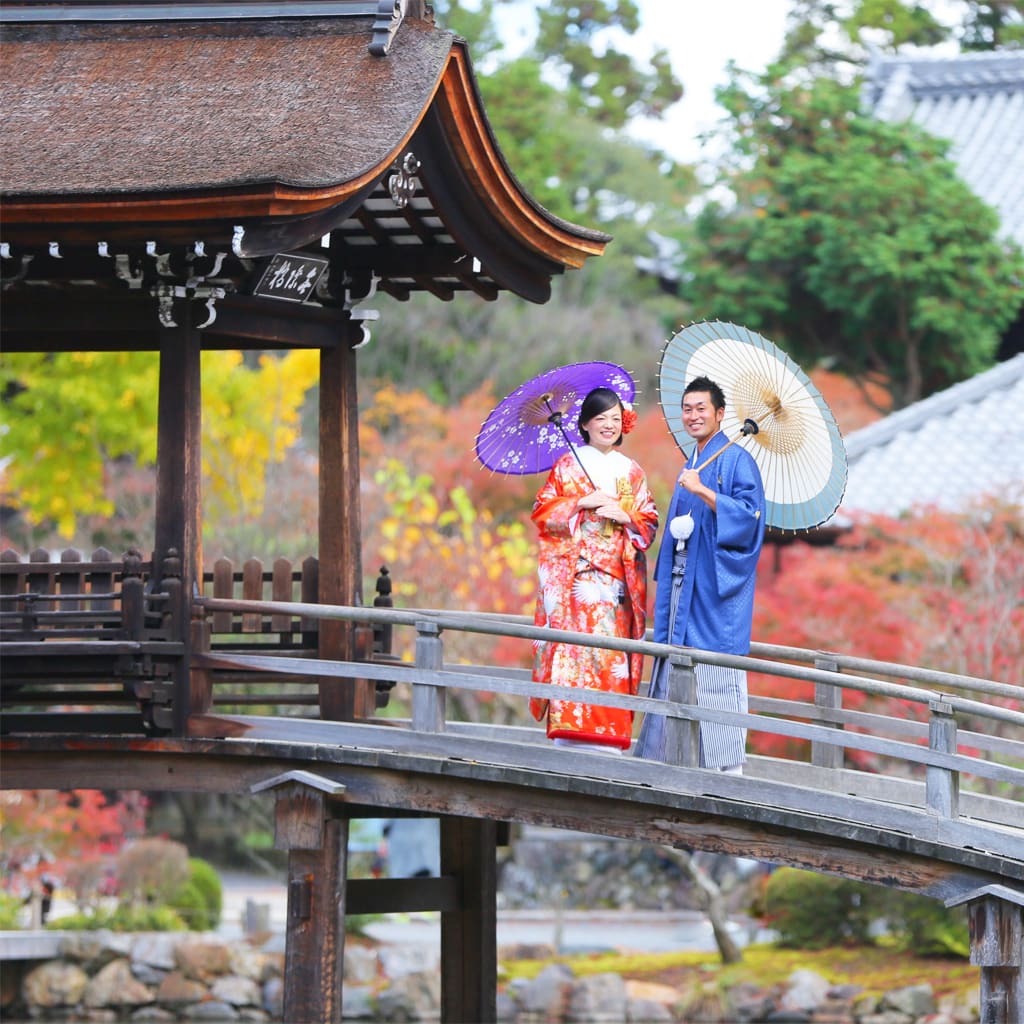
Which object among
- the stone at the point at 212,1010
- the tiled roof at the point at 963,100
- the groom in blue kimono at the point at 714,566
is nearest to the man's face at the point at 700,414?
the groom in blue kimono at the point at 714,566

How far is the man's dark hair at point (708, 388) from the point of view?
7.39m

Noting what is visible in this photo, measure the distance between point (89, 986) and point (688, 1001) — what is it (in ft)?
18.3

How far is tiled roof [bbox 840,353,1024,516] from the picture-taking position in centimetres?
1644

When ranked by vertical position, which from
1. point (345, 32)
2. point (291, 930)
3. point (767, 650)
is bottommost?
point (291, 930)

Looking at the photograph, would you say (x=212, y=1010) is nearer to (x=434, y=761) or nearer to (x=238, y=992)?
(x=238, y=992)

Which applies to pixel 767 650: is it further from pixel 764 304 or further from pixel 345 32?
pixel 764 304

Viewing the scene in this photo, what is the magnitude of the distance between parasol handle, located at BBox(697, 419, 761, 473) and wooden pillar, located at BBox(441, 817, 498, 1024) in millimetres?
2799

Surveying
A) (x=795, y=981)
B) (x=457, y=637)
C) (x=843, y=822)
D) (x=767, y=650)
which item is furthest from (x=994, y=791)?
(x=843, y=822)

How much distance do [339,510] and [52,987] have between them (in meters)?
9.87

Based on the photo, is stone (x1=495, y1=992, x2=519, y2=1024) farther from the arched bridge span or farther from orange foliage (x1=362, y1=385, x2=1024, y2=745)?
the arched bridge span

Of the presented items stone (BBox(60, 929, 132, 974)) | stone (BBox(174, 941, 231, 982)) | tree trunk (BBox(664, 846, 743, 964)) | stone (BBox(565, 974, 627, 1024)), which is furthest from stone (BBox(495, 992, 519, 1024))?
stone (BBox(60, 929, 132, 974))

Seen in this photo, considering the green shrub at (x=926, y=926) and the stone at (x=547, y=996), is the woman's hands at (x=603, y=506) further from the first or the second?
the stone at (x=547, y=996)

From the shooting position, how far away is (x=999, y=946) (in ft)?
22.1

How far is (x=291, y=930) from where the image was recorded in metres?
7.72
